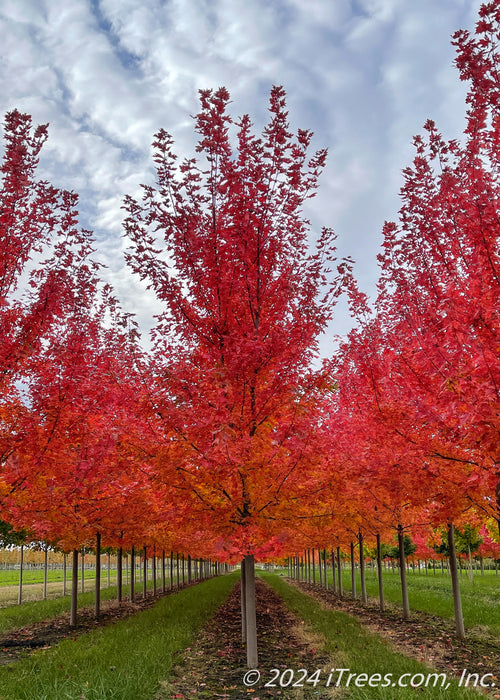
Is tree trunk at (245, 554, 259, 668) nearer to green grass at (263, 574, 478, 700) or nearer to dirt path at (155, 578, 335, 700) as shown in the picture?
dirt path at (155, 578, 335, 700)

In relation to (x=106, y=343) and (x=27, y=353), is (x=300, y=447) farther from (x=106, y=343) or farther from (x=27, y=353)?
(x=106, y=343)

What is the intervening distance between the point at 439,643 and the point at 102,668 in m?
7.06

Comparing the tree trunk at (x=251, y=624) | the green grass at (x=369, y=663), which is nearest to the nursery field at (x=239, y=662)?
the green grass at (x=369, y=663)

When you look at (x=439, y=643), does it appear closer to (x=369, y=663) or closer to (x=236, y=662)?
(x=369, y=663)

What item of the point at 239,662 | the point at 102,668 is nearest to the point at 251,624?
the point at 239,662

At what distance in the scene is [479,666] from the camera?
7.64 m

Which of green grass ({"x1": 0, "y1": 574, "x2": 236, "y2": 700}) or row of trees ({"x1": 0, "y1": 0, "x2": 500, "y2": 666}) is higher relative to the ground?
row of trees ({"x1": 0, "y1": 0, "x2": 500, "y2": 666})

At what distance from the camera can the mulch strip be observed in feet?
25.2

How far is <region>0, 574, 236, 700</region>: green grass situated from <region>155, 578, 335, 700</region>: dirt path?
Result: 285 mm

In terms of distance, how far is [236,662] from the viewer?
8.26 metres

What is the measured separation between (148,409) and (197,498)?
1.64 m

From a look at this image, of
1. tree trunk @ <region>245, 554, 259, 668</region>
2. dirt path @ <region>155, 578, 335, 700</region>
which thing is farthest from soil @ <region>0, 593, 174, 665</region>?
tree trunk @ <region>245, 554, 259, 668</region>

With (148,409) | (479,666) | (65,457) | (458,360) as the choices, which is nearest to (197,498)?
(148,409)

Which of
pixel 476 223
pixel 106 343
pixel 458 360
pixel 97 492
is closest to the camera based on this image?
pixel 476 223
